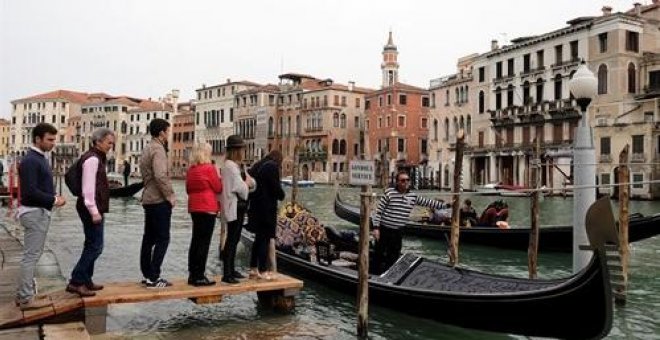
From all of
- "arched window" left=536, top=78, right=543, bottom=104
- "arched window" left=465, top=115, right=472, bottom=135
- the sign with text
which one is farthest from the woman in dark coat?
"arched window" left=465, top=115, right=472, bottom=135

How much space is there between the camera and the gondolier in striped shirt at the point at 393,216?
6.13 metres

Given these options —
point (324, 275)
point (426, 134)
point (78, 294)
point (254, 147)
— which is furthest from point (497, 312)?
point (254, 147)

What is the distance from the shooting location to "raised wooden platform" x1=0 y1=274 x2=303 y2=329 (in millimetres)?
4043

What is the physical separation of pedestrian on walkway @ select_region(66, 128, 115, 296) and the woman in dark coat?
1373mm

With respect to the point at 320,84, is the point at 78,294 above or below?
below

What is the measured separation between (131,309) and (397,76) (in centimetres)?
4779

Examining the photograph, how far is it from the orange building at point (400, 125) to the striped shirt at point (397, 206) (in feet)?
122

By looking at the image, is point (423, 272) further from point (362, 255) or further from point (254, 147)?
point (254, 147)

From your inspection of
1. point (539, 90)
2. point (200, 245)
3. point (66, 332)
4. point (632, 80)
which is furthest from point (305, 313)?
point (539, 90)

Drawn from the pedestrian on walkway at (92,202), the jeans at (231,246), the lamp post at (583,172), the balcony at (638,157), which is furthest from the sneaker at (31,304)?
the balcony at (638,157)

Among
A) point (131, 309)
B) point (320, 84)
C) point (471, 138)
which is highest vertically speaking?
point (320, 84)

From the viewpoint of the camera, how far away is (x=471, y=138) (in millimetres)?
38281

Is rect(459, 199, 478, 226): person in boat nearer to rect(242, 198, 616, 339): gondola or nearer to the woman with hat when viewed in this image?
rect(242, 198, 616, 339): gondola

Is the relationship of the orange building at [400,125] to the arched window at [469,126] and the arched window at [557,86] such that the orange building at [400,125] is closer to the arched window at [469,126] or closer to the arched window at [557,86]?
the arched window at [469,126]
